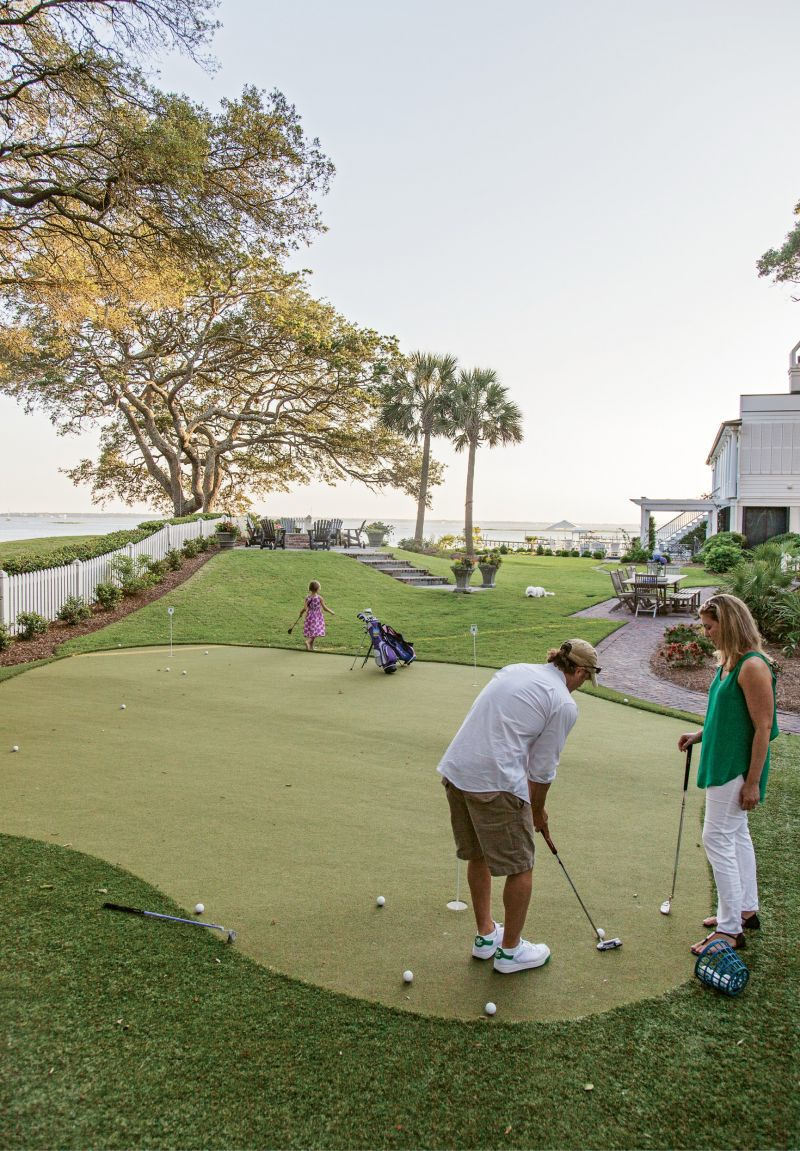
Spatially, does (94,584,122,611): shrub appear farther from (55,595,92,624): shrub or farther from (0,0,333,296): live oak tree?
(0,0,333,296): live oak tree

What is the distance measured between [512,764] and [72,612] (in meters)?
13.6

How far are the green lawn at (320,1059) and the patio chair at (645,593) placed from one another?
574 inches

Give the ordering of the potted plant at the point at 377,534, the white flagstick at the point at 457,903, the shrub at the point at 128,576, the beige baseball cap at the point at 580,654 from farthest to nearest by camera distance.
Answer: the potted plant at the point at 377,534 < the shrub at the point at 128,576 < the white flagstick at the point at 457,903 < the beige baseball cap at the point at 580,654

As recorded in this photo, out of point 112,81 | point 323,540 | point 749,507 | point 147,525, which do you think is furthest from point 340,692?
point 749,507

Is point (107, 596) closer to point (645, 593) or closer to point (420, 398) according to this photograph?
point (645, 593)

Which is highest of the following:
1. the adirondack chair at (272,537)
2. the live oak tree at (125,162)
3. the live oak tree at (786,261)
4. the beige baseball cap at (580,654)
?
the live oak tree at (786,261)

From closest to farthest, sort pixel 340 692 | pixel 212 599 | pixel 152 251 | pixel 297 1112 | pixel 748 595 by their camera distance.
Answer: pixel 297 1112 < pixel 340 692 < pixel 152 251 < pixel 748 595 < pixel 212 599

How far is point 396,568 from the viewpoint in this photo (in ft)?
84.7

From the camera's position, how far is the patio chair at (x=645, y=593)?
18141 millimetres

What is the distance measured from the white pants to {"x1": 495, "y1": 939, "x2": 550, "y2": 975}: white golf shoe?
0.92 meters

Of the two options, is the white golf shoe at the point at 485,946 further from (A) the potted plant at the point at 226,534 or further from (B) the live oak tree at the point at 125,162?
(A) the potted plant at the point at 226,534

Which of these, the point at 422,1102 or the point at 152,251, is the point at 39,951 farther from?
the point at 152,251

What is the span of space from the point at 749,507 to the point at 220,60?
26.2 metres

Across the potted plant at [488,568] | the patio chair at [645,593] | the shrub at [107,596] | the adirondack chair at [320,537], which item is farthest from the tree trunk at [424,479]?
the shrub at [107,596]
